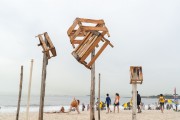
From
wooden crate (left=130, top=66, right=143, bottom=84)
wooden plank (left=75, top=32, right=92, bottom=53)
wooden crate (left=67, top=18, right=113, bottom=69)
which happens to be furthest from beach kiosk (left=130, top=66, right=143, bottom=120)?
wooden plank (left=75, top=32, right=92, bottom=53)

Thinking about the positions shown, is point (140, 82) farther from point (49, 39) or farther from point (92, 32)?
point (49, 39)

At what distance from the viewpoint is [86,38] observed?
7.55 meters

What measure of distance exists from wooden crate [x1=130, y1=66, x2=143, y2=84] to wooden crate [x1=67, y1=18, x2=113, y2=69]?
1.28 meters

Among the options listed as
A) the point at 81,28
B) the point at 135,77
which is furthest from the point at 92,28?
the point at 135,77

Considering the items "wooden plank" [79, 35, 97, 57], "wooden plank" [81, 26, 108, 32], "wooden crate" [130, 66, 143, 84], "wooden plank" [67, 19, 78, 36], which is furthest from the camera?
"wooden crate" [130, 66, 143, 84]

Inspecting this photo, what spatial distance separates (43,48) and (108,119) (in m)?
10.2

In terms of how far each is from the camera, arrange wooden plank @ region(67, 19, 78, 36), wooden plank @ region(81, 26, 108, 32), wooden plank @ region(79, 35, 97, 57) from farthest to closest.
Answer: wooden plank @ region(67, 19, 78, 36) → wooden plank @ region(81, 26, 108, 32) → wooden plank @ region(79, 35, 97, 57)

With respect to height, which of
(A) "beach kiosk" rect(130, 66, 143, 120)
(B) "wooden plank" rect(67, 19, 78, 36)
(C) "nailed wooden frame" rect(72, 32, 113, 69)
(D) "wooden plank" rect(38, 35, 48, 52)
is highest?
(B) "wooden plank" rect(67, 19, 78, 36)

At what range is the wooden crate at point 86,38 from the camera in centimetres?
725

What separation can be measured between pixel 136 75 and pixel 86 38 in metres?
2.43

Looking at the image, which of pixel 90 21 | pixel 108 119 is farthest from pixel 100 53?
pixel 108 119

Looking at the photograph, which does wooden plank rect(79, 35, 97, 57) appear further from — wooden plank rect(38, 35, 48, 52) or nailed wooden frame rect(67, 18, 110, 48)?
wooden plank rect(38, 35, 48, 52)

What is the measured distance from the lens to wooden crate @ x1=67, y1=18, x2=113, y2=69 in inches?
285

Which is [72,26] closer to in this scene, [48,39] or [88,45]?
[88,45]
